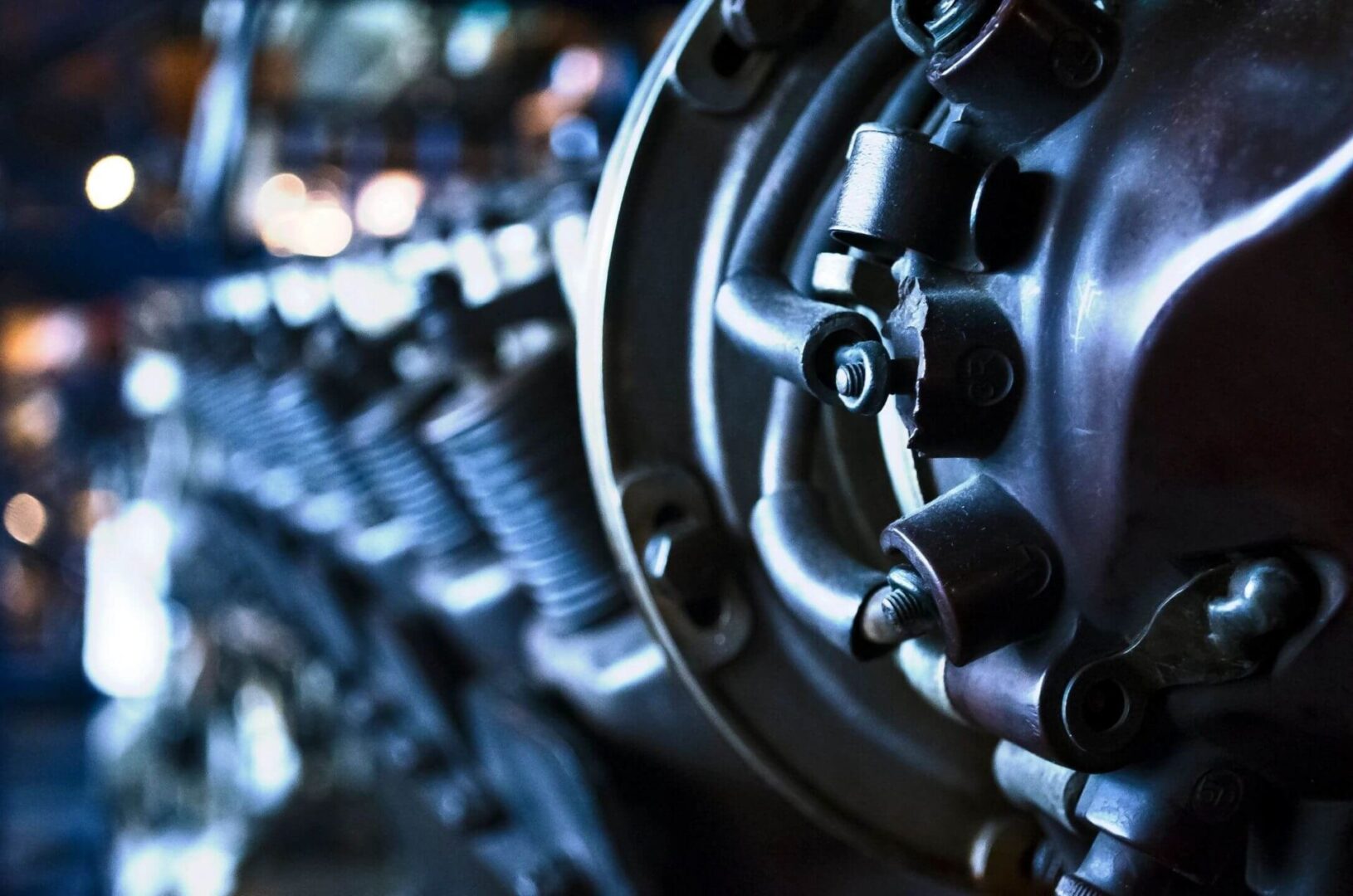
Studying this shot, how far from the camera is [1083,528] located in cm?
34

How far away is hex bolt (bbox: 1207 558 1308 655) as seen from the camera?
0.30 metres

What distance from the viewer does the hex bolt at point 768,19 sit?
0.48m

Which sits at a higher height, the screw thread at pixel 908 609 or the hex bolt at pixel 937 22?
the hex bolt at pixel 937 22

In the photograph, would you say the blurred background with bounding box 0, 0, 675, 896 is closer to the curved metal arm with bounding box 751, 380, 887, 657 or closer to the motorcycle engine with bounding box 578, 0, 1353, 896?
the curved metal arm with bounding box 751, 380, 887, 657

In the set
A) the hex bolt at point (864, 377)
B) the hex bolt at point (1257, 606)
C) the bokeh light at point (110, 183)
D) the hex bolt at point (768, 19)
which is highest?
the bokeh light at point (110, 183)

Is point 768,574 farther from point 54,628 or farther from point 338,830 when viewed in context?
point 54,628

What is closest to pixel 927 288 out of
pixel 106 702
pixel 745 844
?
pixel 745 844

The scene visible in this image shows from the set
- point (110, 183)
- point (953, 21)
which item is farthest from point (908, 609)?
point (110, 183)

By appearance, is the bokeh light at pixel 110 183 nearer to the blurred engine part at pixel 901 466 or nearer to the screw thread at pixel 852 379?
the blurred engine part at pixel 901 466

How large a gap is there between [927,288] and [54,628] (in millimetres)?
2561

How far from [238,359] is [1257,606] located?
1402 millimetres

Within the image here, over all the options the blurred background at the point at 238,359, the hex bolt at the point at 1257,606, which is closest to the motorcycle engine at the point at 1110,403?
the hex bolt at the point at 1257,606

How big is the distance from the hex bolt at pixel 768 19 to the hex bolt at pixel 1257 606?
268mm

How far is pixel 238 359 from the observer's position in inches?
60.4
